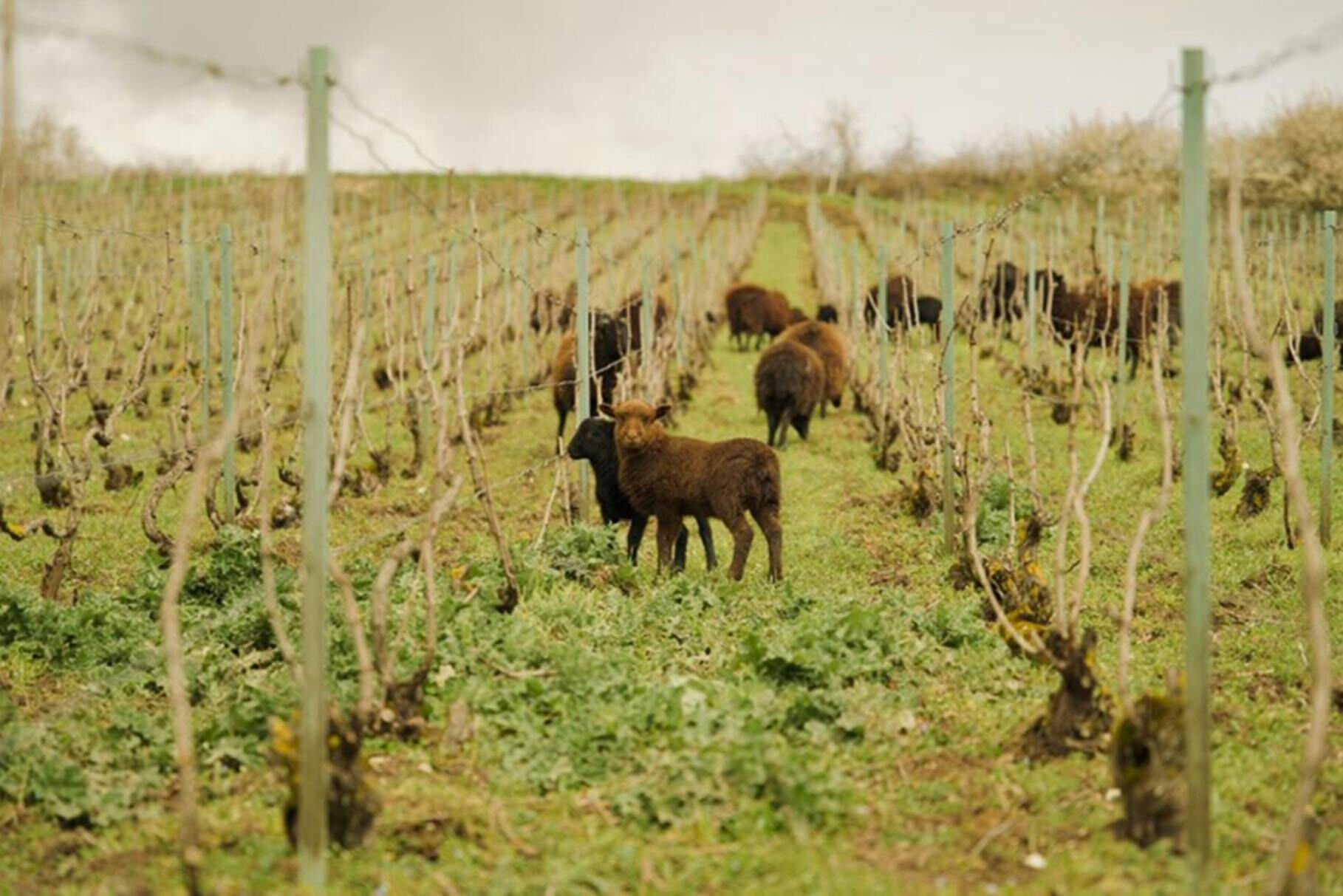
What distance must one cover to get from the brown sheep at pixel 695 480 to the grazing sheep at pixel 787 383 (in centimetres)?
560

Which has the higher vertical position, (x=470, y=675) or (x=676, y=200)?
(x=676, y=200)

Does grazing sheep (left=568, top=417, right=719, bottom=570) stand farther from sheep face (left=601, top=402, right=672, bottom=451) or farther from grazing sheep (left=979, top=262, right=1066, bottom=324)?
grazing sheep (left=979, top=262, right=1066, bottom=324)

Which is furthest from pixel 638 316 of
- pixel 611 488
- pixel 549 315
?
pixel 611 488

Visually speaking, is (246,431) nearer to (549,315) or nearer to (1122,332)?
(1122,332)

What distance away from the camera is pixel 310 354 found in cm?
403

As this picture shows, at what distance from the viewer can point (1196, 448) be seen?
13.1ft

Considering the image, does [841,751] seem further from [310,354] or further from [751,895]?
[310,354]

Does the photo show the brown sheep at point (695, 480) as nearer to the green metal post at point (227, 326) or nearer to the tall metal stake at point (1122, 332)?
the green metal post at point (227, 326)

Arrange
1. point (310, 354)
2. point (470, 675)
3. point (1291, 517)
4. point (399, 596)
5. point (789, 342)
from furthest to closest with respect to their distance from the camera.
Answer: point (789, 342) → point (1291, 517) → point (399, 596) → point (470, 675) → point (310, 354)

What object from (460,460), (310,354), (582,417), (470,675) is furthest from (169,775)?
(460,460)

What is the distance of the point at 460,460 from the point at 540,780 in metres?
8.87

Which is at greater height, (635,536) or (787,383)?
(787,383)

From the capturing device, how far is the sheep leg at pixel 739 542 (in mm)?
8422

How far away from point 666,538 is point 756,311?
1564cm
